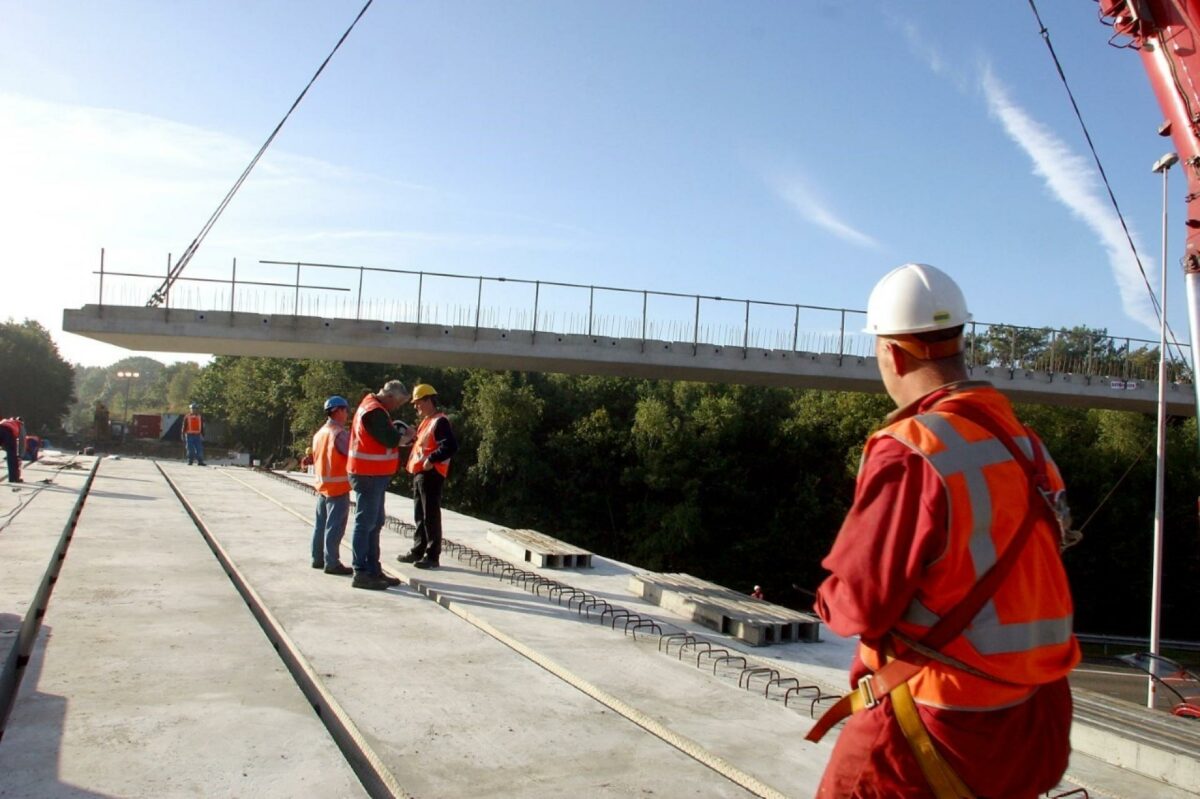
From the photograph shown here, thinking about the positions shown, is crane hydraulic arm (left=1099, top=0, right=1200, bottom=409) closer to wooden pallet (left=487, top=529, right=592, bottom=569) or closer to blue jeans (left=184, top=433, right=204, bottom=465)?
wooden pallet (left=487, top=529, right=592, bottom=569)

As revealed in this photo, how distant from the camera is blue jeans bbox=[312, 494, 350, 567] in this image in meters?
7.74

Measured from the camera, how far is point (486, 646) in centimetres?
564

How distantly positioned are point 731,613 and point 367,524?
9.81ft

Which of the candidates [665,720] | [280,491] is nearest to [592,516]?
[280,491]

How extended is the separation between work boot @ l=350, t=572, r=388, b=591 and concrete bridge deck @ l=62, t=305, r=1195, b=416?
17.6 m

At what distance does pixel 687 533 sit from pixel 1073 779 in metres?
41.5

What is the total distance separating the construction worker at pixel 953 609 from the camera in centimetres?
198

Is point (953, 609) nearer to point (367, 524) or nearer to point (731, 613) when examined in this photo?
point (731, 613)

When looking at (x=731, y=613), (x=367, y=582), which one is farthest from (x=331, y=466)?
(x=731, y=613)

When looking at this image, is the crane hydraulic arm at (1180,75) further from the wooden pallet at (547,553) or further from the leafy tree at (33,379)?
the leafy tree at (33,379)

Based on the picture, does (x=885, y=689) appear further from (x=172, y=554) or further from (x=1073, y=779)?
(x=172, y=554)

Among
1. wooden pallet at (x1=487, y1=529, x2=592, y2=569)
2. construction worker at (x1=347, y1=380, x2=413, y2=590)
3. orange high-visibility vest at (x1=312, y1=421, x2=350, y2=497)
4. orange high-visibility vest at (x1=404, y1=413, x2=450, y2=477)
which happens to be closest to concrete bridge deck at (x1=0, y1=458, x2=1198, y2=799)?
construction worker at (x1=347, y1=380, x2=413, y2=590)

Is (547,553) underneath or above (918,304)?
underneath

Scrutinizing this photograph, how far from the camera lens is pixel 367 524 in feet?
23.9
